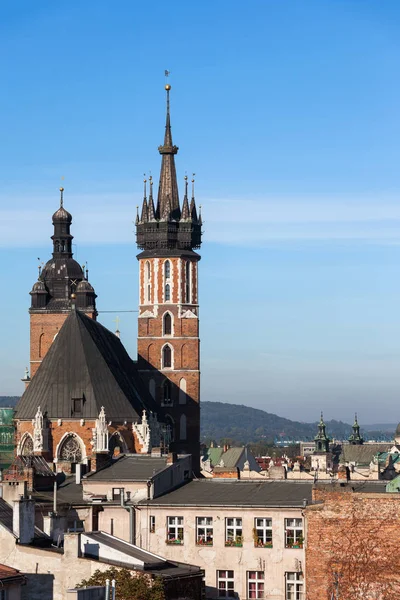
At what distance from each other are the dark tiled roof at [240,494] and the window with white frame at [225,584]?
2540mm

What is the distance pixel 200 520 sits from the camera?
5744 centimetres

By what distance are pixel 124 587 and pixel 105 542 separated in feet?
12.6

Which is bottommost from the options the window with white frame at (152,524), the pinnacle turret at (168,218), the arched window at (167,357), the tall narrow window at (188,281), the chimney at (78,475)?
the window with white frame at (152,524)

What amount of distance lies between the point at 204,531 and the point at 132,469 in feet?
39.3

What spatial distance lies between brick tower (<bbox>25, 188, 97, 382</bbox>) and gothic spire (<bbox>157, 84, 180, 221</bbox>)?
35.8ft

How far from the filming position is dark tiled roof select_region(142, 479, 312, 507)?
187 ft

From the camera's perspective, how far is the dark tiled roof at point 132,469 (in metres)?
65.9

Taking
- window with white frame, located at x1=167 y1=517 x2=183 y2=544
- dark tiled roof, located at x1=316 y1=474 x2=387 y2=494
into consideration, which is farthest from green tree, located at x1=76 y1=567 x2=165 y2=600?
window with white frame, located at x1=167 y1=517 x2=183 y2=544

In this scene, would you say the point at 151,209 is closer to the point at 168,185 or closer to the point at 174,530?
the point at 168,185

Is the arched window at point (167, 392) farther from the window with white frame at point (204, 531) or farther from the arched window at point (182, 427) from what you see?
the window with white frame at point (204, 531)

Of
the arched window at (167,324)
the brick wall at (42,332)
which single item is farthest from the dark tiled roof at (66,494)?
the brick wall at (42,332)

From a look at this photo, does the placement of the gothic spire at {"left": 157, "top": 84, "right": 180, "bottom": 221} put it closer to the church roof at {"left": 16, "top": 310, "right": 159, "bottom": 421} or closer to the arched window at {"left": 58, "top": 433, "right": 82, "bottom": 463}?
the church roof at {"left": 16, "top": 310, "right": 159, "bottom": 421}

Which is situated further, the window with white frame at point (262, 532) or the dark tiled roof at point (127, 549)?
the window with white frame at point (262, 532)

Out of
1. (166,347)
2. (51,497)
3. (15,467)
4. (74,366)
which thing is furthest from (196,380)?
(51,497)
